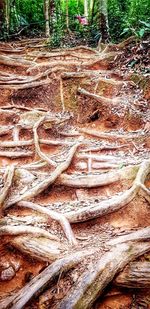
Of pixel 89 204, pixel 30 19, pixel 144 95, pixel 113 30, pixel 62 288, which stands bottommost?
pixel 62 288

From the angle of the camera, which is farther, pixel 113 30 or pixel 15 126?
pixel 113 30

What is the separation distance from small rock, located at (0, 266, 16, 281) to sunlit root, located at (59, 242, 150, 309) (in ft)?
2.42

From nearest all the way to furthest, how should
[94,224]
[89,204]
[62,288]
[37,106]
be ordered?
[62,288] → [94,224] → [89,204] → [37,106]

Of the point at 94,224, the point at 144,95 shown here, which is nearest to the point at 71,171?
the point at 94,224

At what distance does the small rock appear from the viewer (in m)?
2.96

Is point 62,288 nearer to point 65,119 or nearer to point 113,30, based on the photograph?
point 65,119

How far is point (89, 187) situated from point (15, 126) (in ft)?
7.97

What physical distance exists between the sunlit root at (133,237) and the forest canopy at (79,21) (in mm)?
5714

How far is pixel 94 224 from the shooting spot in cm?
340

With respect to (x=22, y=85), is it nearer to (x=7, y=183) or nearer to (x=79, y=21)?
(x=7, y=183)

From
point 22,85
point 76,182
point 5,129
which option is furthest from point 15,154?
point 22,85

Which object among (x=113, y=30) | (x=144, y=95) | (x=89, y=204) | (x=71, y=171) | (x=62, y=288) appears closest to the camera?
(x=62, y=288)

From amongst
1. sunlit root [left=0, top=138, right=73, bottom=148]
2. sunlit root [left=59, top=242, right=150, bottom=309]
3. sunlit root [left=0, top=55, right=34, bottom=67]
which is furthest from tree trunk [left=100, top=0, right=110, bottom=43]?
sunlit root [left=59, top=242, right=150, bottom=309]

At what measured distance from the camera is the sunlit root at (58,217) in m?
3.15
